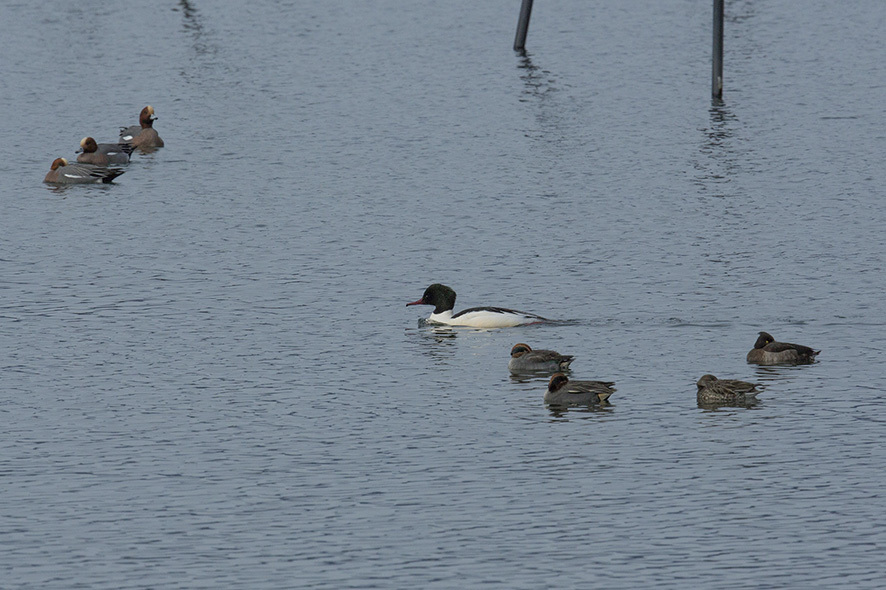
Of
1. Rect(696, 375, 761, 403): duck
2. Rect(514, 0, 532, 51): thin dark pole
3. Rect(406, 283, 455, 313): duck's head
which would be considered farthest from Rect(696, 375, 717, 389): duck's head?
Rect(514, 0, 532, 51): thin dark pole

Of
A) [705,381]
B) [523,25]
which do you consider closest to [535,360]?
[705,381]

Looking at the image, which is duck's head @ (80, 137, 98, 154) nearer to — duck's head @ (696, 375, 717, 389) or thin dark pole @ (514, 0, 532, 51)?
duck's head @ (696, 375, 717, 389)

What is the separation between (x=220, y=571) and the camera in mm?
17734

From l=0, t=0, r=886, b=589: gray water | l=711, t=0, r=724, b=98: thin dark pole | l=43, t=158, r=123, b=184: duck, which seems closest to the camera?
l=0, t=0, r=886, b=589: gray water

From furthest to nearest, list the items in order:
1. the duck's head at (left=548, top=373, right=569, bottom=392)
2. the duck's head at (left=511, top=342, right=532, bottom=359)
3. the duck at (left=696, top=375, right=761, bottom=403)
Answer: the duck's head at (left=511, top=342, right=532, bottom=359) → the duck's head at (left=548, top=373, right=569, bottom=392) → the duck at (left=696, top=375, right=761, bottom=403)

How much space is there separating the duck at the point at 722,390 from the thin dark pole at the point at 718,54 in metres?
31.9

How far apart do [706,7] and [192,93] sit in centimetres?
3045

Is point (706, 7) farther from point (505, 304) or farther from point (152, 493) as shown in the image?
point (152, 493)

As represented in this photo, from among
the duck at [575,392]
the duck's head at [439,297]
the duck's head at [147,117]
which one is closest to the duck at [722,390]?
the duck at [575,392]

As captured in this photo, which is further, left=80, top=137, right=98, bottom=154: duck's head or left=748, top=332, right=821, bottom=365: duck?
left=80, top=137, right=98, bottom=154: duck's head

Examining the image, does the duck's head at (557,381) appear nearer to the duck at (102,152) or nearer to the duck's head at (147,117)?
the duck at (102,152)

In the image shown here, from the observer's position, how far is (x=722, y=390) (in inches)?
920

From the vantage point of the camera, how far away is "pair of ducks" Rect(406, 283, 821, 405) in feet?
77.4

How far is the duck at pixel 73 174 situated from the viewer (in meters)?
42.6
